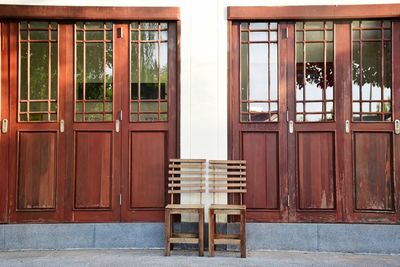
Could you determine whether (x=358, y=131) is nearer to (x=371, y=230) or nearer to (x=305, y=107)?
(x=305, y=107)

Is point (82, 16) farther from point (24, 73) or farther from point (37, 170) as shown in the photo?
point (37, 170)

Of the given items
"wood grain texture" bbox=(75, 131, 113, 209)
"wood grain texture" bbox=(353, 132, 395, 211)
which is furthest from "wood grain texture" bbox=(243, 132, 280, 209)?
"wood grain texture" bbox=(75, 131, 113, 209)

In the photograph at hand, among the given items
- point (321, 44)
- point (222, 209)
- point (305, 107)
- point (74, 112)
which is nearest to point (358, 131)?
point (305, 107)

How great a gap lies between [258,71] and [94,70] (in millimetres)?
2010

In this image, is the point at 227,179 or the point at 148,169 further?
the point at 148,169

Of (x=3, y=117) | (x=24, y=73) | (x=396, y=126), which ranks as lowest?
(x=396, y=126)

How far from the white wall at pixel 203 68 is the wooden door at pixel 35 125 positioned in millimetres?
471

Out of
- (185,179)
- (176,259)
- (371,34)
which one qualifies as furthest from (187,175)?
(371,34)

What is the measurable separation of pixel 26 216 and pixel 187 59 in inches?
106

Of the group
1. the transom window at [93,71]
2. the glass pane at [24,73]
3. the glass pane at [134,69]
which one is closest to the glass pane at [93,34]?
the transom window at [93,71]

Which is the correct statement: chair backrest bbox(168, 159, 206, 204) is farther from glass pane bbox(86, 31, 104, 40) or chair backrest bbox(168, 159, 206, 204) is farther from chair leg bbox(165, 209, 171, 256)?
glass pane bbox(86, 31, 104, 40)

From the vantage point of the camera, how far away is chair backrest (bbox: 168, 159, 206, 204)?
523 cm

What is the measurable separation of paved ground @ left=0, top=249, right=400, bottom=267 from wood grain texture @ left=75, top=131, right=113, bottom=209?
608 mm

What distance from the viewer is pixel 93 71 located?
5484 mm
